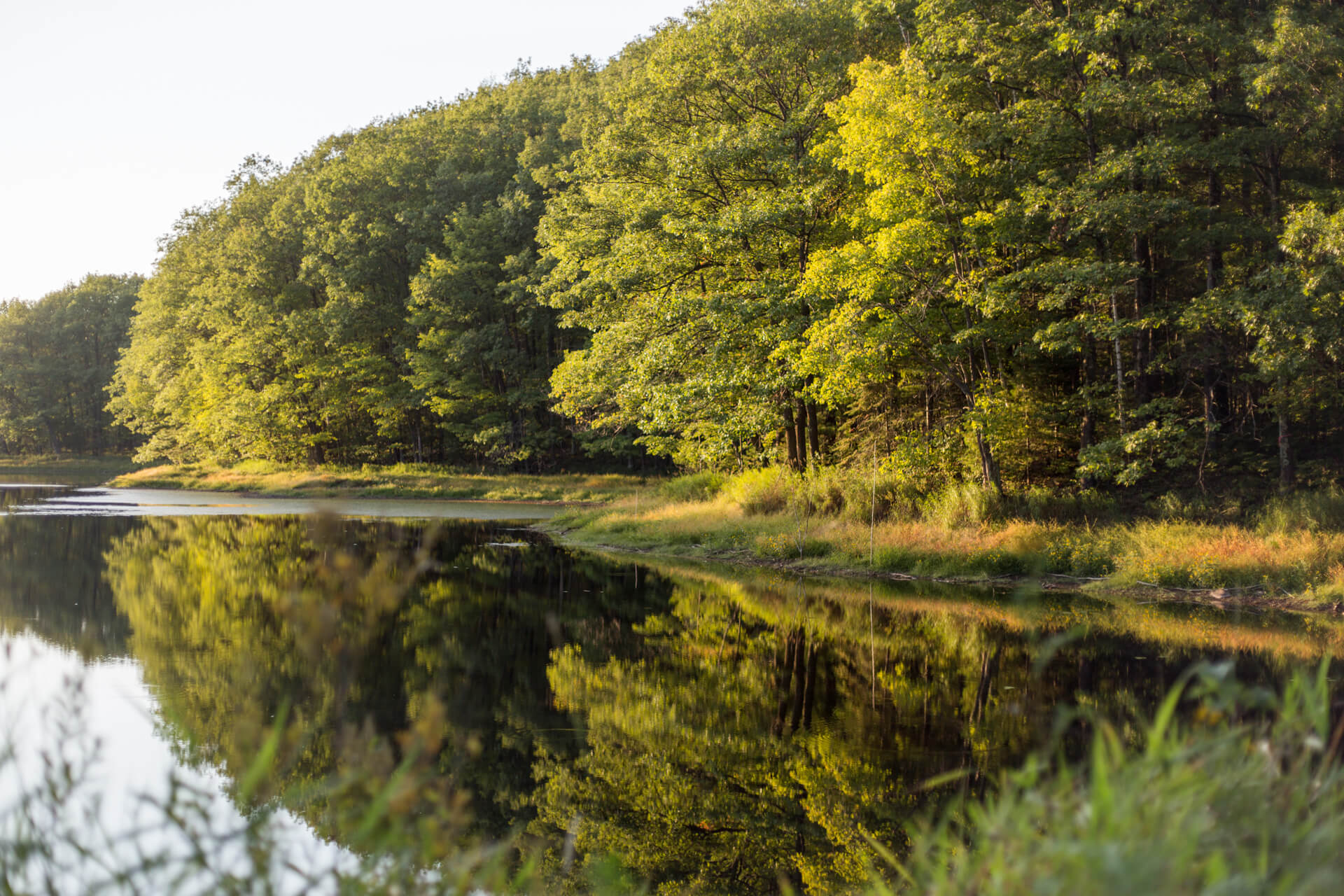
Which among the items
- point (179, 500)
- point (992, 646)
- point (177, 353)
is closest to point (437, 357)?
point (179, 500)

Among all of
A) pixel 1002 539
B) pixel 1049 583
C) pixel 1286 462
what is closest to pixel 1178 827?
pixel 1049 583

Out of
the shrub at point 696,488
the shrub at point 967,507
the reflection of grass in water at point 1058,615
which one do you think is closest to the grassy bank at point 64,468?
the shrub at point 696,488

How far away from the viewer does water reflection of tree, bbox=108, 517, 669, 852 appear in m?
2.26

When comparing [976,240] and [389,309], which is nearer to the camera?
[976,240]

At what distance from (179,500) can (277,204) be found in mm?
20948

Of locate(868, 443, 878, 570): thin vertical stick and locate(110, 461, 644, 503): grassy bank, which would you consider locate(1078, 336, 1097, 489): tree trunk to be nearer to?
locate(868, 443, 878, 570): thin vertical stick

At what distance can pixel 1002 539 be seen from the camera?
15508 mm

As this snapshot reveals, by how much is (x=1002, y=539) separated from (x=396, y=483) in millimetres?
30235

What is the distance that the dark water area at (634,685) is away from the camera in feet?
14.1

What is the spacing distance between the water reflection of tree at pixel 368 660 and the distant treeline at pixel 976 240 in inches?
287

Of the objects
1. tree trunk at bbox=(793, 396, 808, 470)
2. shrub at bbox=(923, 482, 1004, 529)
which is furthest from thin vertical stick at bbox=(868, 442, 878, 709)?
tree trunk at bbox=(793, 396, 808, 470)

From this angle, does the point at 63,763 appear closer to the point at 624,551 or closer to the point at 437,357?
the point at 624,551

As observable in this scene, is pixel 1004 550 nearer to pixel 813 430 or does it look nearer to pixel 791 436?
pixel 813 430

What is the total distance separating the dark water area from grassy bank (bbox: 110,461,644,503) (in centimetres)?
2159
